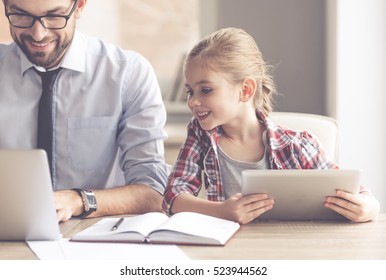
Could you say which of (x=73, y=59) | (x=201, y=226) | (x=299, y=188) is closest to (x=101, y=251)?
(x=201, y=226)

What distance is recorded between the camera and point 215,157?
1914mm

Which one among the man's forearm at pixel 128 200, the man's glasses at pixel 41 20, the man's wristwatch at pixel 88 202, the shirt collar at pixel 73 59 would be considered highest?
the man's glasses at pixel 41 20

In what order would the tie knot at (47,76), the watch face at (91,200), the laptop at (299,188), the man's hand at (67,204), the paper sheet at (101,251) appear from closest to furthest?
1. the paper sheet at (101,251)
2. the laptop at (299,188)
3. the man's hand at (67,204)
4. the watch face at (91,200)
5. the tie knot at (47,76)

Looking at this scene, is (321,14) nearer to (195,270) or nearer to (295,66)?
(295,66)

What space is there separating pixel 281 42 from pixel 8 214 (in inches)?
80.4

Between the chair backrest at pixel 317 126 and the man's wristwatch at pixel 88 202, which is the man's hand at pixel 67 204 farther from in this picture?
the chair backrest at pixel 317 126

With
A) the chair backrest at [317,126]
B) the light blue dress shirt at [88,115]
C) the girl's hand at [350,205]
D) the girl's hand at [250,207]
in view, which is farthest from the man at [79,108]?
the girl's hand at [350,205]

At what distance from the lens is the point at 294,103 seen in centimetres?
320

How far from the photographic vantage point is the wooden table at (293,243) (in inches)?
50.4

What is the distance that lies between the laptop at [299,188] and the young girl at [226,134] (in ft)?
0.87

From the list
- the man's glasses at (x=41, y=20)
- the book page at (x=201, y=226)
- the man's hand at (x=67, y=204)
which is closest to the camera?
the book page at (x=201, y=226)

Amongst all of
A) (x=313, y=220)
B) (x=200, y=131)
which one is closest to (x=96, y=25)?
(x=200, y=131)

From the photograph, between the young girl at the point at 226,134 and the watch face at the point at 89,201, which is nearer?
the watch face at the point at 89,201

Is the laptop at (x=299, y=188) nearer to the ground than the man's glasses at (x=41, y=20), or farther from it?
nearer to the ground
